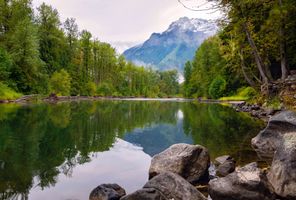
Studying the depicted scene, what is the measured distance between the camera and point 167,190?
7605 millimetres

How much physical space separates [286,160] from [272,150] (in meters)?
4.62

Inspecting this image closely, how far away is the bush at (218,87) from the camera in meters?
77.0

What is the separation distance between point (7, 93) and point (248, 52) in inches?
1504

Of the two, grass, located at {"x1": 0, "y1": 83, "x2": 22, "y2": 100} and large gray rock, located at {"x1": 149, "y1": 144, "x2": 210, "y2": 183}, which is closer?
large gray rock, located at {"x1": 149, "y1": 144, "x2": 210, "y2": 183}

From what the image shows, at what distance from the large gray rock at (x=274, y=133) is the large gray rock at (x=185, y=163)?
3.17 m

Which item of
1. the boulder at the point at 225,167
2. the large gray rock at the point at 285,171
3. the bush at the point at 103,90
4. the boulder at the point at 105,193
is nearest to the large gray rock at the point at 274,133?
the boulder at the point at 225,167

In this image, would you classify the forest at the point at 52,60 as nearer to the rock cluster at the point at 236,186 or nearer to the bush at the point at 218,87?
the bush at the point at 218,87

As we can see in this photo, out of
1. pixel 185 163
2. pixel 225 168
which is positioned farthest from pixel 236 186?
pixel 225 168

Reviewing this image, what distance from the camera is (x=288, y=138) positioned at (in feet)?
29.8

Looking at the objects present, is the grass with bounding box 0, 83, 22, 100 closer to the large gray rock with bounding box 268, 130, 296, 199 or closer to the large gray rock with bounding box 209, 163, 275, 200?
the large gray rock with bounding box 209, 163, 275, 200

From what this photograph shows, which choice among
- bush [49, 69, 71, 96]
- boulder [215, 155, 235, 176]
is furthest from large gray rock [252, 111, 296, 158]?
bush [49, 69, 71, 96]

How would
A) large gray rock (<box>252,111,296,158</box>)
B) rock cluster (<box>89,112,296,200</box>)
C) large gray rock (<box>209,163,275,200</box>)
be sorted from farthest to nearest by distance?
large gray rock (<box>252,111,296,158</box>) < large gray rock (<box>209,163,275,200</box>) < rock cluster (<box>89,112,296,200</box>)

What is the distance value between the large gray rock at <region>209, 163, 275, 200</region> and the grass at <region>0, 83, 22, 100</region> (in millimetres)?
47294

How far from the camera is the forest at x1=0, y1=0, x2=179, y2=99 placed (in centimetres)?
5812
